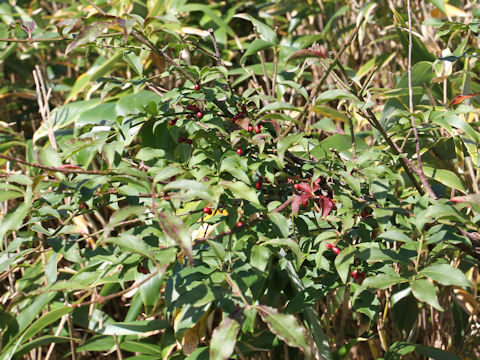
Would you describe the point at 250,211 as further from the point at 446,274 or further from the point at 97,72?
the point at 97,72

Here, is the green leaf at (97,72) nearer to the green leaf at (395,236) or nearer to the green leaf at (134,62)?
the green leaf at (134,62)

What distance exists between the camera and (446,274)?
0.69 metres

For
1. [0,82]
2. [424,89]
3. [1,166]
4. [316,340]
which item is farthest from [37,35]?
[316,340]

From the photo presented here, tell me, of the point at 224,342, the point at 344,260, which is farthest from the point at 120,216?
the point at 344,260

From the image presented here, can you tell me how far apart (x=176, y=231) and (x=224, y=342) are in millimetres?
130

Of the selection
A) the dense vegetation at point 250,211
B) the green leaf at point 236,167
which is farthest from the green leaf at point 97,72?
the green leaf at point 236,167

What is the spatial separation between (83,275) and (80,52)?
1160 mm

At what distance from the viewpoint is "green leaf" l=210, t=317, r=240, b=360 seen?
604mm

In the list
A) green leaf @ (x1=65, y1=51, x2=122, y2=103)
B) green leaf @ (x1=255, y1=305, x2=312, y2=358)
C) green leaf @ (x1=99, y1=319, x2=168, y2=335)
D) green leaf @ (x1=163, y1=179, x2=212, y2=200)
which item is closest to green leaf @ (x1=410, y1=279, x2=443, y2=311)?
green leaf @ (x1=255, y1=305, x2=312, y2=358)

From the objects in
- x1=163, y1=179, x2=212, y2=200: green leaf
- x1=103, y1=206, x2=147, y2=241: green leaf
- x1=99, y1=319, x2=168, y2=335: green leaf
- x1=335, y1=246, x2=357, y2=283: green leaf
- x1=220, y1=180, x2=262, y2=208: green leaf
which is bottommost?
x1=99, y1=319, x2=168, y2=335: green leaf

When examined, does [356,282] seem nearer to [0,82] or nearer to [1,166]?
[1,166]

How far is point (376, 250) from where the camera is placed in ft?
2.47

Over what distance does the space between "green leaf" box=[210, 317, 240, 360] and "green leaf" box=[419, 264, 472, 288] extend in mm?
253

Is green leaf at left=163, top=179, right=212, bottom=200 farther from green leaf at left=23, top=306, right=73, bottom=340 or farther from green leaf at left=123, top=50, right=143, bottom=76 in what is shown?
green leaf at left=23, top=306, right=73, bottom=340
